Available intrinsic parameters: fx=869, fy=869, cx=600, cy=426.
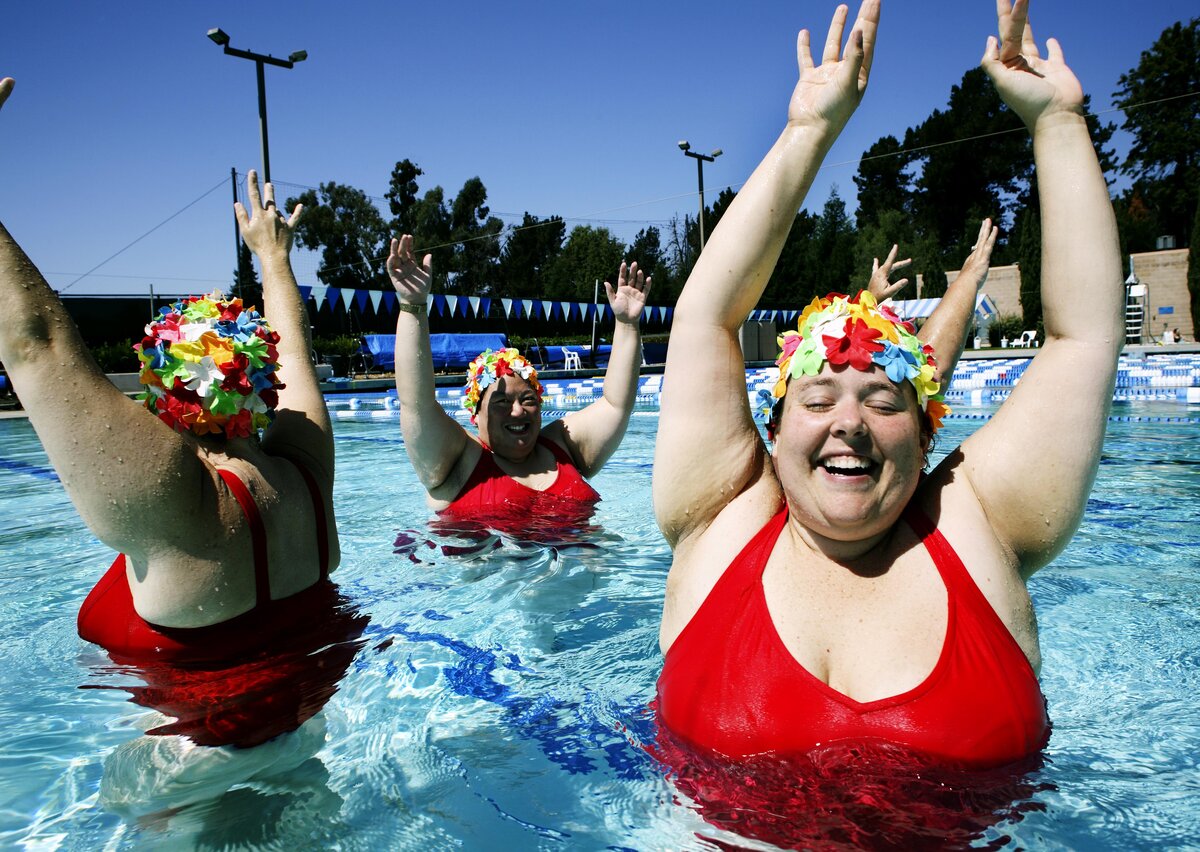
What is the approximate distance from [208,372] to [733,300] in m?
1.38

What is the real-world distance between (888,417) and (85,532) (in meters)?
6.24

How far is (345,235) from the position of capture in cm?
5697

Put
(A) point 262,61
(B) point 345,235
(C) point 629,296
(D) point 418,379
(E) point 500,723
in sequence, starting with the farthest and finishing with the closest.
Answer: (B) point 345,235 → (A) point 262,61 → (C) point 629,296 → (D) point 418,379 → (E) point 500,723

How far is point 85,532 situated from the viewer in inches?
249

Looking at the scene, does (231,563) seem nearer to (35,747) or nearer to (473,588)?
(35,747)

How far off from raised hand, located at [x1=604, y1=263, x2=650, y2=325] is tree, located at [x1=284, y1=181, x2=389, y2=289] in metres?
53.0

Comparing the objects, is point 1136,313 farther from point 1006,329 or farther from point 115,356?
point 115,356

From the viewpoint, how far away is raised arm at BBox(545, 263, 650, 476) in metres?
4.76

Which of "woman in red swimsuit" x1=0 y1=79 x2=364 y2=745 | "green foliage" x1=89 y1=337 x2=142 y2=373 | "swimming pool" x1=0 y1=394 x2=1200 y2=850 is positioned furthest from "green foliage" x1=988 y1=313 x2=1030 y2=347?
"woman in red swimsuit" x1=0 y1=79 x2=364 y2=745

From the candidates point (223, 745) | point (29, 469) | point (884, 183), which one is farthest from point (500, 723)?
point (884, 183)

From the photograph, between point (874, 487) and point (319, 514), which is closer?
point (874, 487)

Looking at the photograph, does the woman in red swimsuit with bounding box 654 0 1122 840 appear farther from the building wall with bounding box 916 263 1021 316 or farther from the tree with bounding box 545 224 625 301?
the tree with bounding box 545 224 625 301

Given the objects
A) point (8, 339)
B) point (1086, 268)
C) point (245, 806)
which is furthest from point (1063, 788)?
point (8, 339)

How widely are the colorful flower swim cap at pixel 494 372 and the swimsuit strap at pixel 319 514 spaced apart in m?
2.35
